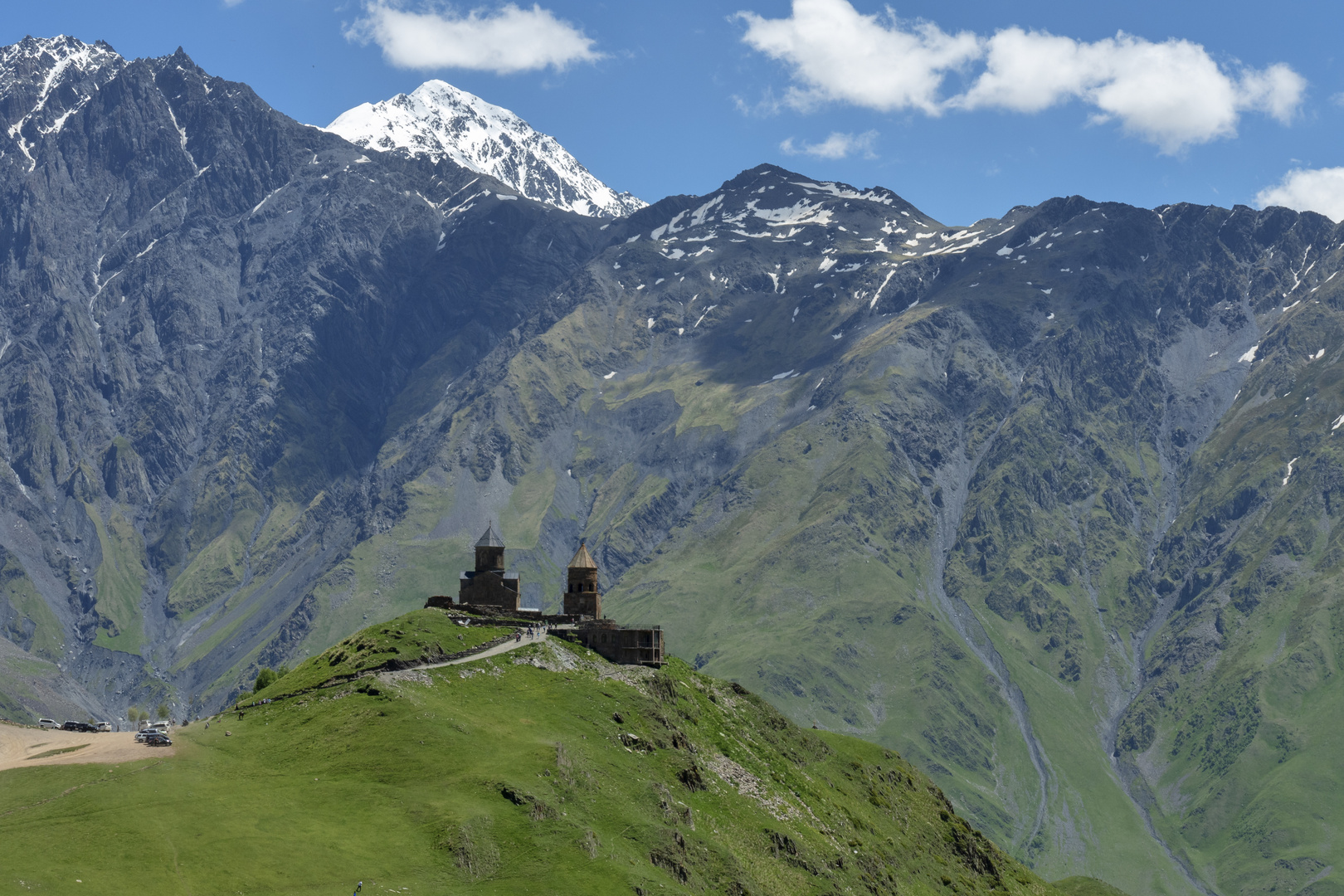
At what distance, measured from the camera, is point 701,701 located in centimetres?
17475

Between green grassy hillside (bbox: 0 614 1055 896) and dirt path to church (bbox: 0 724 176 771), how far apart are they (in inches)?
84.1

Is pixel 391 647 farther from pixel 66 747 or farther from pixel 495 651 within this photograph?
pixel 66 747

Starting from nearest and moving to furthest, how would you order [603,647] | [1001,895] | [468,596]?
[603,647]
[1001,895]
[468,596]

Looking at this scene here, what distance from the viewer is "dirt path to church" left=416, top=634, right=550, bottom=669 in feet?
500

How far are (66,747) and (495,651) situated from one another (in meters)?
46.9

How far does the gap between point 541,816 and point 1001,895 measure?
84.8 m

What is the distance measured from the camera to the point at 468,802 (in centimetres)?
12031

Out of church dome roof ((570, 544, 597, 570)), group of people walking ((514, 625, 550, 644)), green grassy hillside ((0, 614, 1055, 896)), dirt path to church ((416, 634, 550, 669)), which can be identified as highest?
church dome roof ((570, 544, 597, 570))

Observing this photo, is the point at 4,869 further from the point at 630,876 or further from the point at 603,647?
the point at 603,647

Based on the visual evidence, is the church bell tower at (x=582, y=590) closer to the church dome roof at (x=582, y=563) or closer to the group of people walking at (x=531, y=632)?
the church dome roof at (x=582, y=563)

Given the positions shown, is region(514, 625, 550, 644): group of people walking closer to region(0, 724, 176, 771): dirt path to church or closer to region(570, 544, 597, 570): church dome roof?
region(570, 544, 597, 570): church dome roof

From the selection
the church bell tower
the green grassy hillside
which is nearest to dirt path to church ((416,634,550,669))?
the green grassy hillside

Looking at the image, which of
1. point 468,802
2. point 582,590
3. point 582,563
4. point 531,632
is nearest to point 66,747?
point 468,802

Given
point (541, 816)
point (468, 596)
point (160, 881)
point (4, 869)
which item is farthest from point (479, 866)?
point (468, 596)
